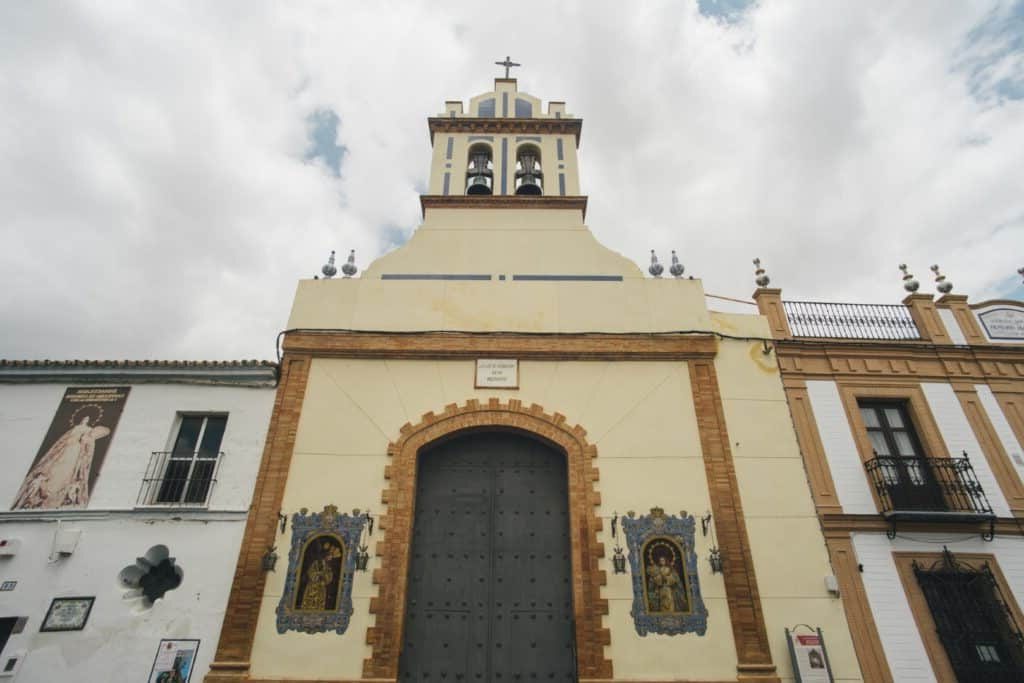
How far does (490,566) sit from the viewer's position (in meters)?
9.61

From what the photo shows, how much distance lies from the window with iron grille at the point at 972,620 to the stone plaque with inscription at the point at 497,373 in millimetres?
7371

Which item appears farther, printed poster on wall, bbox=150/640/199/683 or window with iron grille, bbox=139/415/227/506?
window with iron grille, bbox=139/415/227/506

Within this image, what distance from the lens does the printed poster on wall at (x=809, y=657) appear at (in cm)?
845

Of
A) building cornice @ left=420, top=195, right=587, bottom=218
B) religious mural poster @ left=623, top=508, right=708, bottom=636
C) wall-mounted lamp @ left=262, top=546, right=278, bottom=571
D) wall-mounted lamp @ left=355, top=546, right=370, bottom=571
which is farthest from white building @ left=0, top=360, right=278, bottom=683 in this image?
religious mural poster @ left=623, top=508, right=708, bottom=636

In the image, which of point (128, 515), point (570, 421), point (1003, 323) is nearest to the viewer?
point (128, 515)

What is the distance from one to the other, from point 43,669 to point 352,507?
4.78 m

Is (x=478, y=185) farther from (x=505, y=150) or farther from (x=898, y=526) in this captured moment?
(x=898, y=526)

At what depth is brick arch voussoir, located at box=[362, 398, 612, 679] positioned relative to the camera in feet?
28.5

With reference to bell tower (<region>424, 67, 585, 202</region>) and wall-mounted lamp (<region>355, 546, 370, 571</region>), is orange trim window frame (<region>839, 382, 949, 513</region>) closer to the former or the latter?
bell tower (<region>424, 67, 585, 202</region>)

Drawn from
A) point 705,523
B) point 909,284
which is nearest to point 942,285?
point 909,284

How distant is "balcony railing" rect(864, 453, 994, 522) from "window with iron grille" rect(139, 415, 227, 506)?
1155 cm

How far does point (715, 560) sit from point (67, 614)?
10056 mm

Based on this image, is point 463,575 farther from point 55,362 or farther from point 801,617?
point 55,362

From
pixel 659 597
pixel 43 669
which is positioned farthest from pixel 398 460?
pixel 43 669
